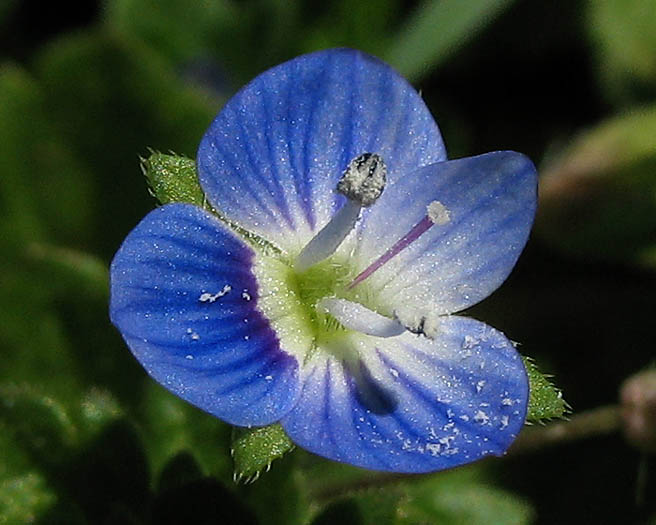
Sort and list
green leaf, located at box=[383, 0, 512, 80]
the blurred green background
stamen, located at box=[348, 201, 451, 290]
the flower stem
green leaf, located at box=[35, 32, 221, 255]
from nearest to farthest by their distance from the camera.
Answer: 1. stamen, located at box=[348, 201, 451, 290]
2. the blurred green background
3. the flower stem
4. green leaf, located at box=[35, 32, 221, 255]
5. green leaf, located at box=[383, 0, 512, 80]

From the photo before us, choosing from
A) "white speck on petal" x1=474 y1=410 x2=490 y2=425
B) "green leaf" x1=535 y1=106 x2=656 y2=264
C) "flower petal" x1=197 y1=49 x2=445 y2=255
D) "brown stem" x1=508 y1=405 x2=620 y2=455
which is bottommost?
"brown stem" x1=508 y1=405 x2=620 y2=455

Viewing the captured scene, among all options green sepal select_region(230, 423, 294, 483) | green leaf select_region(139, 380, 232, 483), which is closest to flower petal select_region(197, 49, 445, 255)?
green sepal select_region(230, 423, 294, 483)

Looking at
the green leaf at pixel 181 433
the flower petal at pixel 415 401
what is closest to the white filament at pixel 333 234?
the flower petal at pixel 415 401

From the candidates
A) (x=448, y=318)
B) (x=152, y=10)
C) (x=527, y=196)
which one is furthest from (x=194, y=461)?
(x=152, y=10)

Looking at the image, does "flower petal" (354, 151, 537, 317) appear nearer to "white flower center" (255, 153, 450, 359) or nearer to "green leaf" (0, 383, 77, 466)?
"white flower center" (255, 153, 450, 359)

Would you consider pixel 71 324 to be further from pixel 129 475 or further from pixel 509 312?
pixel 509 312

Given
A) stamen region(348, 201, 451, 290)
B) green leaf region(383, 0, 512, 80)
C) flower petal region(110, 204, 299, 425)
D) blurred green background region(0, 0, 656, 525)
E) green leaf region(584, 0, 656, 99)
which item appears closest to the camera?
flower petal region(110, 204, 299, 425)

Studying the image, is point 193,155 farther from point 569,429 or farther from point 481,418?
point 481,418

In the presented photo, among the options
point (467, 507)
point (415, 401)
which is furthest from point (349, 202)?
point (467, 507)
